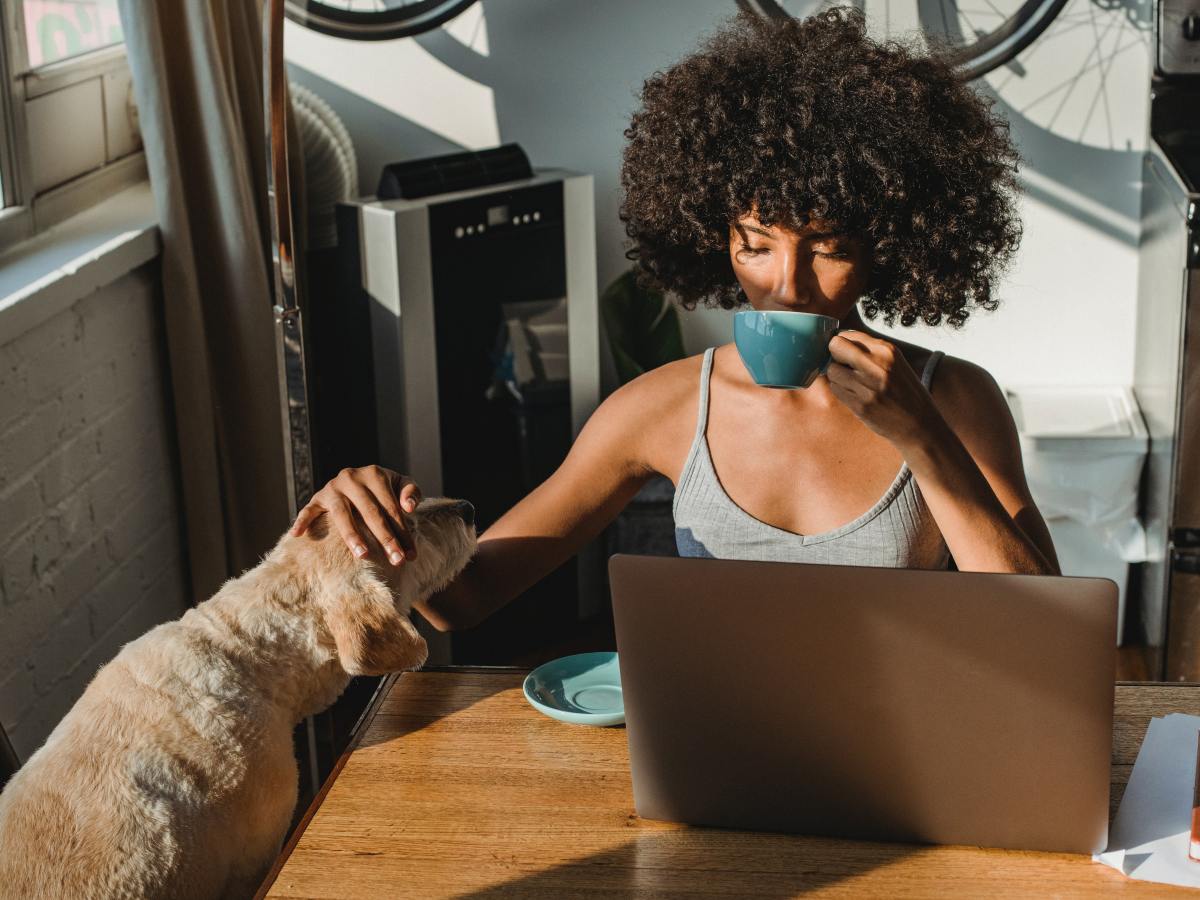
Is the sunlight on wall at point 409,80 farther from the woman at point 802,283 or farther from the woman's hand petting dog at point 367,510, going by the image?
the woman's hand petting dog at point 367,510

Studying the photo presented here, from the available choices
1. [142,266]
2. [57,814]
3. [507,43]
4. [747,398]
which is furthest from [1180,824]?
[507,43]

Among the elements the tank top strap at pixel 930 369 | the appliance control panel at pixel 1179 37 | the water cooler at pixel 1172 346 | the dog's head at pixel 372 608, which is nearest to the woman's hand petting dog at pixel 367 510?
the dog's head at pixel 372 608

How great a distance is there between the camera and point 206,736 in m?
1.19

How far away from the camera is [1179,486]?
8.79ft

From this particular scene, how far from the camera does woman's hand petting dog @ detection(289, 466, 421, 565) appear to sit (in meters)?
1.26

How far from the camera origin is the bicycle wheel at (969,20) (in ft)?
9.73

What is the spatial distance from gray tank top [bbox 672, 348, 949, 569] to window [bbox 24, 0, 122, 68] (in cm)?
155

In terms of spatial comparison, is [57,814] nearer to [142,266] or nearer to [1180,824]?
[1180,824]

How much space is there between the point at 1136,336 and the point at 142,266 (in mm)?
2303

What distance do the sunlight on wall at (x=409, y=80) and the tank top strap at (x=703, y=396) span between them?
1724 mm

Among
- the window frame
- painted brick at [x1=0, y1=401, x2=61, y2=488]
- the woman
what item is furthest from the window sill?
the woman

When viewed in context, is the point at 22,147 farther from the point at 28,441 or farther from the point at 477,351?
the point at 477,351

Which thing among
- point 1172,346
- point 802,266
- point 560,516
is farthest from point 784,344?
point 1172,346

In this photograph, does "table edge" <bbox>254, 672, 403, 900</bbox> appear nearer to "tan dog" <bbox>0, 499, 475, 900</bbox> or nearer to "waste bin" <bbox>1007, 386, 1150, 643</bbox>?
"tan dog" <bbox>0, 499, 475, 900</bbox>
